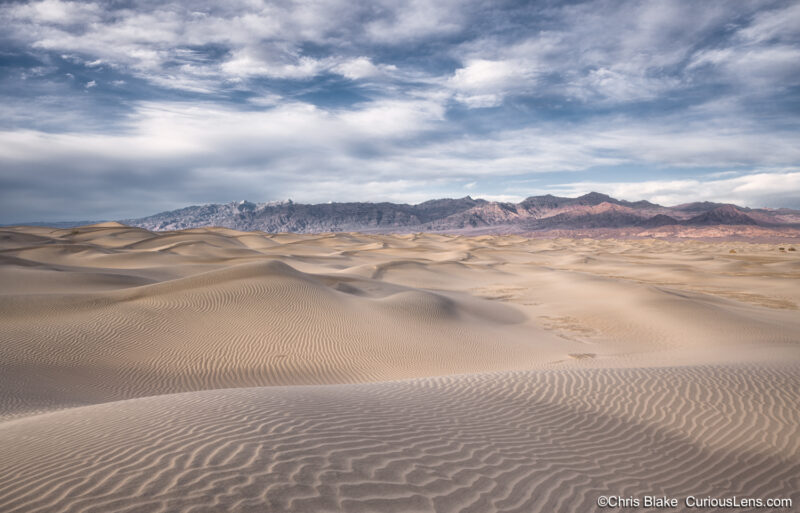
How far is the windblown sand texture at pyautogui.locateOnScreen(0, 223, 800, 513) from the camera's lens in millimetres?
3496

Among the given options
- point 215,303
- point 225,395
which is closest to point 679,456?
point 225,395

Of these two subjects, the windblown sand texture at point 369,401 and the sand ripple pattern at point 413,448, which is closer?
the sand ripple pattern at point 413,448

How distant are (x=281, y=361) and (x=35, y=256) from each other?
38624 millimetres

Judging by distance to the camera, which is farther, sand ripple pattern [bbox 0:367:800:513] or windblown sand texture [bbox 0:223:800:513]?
windblown sand texture [bbox 0:223:800:513]

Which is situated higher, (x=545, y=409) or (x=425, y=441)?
(x=425, y=441)

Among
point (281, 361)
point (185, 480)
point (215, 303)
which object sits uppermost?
point (185, 480)

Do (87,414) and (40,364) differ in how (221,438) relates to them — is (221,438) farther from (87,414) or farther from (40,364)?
(40,364)

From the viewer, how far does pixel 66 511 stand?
2.83 meters

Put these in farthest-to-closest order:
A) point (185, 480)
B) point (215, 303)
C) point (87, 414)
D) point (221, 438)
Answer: point (215, 303) → point (87, 414) → point (221, 438) → point (185, 480)

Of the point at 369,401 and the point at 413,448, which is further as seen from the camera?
the point at 369,401

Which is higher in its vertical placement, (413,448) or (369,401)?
(413,448)

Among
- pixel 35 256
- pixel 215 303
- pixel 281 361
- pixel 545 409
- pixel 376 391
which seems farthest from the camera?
pixel 35 256

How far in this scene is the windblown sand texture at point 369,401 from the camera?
350 cm

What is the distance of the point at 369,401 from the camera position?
6.23 metres
